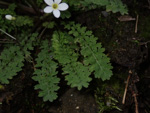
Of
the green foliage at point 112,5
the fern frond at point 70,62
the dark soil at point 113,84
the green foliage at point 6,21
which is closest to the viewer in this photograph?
the fern frond at point 70,62

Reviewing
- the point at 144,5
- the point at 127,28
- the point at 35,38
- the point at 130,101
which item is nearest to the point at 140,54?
the point at 127,28

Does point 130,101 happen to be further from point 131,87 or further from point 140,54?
point 140,54

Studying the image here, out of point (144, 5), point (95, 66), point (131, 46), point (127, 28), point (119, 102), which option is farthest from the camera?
point (144, 5)

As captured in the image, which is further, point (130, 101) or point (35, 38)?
point (35, 38)

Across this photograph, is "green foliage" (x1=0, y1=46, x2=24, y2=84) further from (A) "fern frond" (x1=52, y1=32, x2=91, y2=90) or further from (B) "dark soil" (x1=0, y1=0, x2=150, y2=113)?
(A) "fern frond" (x1=52, y1=32, x2=91, y2=90)

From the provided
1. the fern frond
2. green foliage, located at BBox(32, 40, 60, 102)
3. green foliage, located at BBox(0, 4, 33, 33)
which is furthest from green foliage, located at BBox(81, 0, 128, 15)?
green foliage, located at BBox(0, 4, 33, 33)

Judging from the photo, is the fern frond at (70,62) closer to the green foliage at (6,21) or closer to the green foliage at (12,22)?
the green foliage at (12,22)

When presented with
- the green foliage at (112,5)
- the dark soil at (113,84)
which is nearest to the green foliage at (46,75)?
the dark soil at (113,84)
